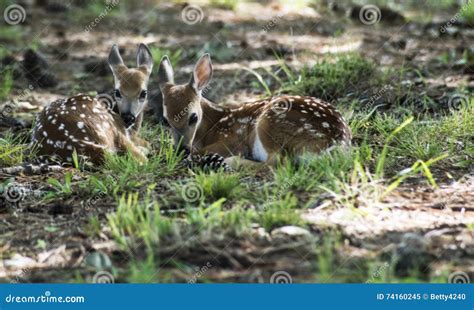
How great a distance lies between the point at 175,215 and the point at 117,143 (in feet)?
7.19

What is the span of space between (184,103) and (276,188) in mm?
1625

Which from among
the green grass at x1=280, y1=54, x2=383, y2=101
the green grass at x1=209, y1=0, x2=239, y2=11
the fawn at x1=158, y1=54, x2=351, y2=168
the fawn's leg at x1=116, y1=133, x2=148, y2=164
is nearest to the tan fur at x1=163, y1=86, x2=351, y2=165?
the fawn at x1=158, y1=54, x2=351, y2=168

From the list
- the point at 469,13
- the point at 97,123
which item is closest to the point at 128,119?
the point at 97,123

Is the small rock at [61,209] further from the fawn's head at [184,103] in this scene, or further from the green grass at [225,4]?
the green grass at [225,4]

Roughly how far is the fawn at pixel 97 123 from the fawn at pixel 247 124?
427 millimetres

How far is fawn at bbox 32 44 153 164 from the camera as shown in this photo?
696cm

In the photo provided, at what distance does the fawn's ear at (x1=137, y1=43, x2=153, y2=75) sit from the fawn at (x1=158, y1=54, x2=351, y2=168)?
60 cm

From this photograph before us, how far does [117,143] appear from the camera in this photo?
24.5 ft

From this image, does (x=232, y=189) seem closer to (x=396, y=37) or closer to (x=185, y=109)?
(x=185, y=109)

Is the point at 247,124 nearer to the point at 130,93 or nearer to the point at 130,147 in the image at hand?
the point at 130,147

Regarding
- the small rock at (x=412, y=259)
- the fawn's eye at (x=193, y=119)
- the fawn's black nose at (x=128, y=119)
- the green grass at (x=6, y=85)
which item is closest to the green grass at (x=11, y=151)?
the fawn's black nose at (x=128, y=119)

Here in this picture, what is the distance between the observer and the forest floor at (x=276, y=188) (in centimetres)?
476

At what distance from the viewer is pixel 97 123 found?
23.9 feet

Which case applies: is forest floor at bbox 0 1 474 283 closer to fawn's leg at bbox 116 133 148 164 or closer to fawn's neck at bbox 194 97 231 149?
fawn's leg at bbox 116 133 148 164
